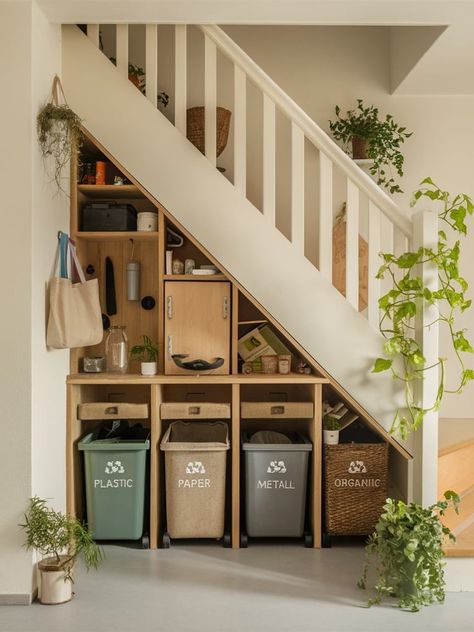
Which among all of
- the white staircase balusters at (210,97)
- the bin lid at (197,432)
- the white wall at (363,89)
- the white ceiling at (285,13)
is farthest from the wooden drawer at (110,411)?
the white wall at (363,89)

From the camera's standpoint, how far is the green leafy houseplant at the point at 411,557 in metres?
3.04

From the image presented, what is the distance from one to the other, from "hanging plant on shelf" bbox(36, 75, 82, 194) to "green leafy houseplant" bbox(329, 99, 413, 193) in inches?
74.3

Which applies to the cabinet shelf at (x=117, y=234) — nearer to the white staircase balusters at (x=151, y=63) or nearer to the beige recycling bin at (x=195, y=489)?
the white staircase balusters at (x=151, y=63)

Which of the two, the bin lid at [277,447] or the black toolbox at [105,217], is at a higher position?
the black toolbox at [105,217]

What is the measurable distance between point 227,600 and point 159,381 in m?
1.21

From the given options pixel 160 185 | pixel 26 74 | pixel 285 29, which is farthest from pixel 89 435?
pixel 285 29

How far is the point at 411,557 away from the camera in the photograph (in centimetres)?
298

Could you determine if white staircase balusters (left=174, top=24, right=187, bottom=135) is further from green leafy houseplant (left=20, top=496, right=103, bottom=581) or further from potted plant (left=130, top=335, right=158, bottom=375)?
green leafy houseplant (left=20, top=496, right=103, bottom=581)

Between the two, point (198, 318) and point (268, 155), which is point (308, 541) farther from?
point (268, 155)

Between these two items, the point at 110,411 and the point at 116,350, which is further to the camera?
the point at 116,350

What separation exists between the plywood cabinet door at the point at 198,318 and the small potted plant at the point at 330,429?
2.11ft

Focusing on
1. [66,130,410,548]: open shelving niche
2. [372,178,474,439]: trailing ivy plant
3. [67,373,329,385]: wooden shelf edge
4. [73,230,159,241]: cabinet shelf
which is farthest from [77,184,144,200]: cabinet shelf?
[372,178,474,439]: trailing ivy plant

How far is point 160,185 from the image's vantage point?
384 cm

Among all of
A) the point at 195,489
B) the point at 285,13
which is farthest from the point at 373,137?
the point at 195,489
